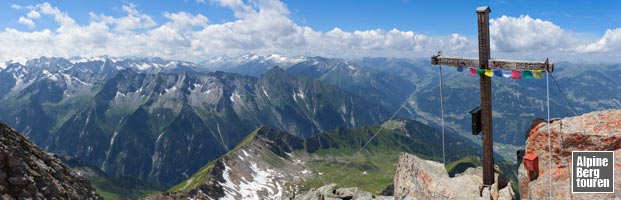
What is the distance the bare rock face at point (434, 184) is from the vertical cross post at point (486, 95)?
0.87 metres

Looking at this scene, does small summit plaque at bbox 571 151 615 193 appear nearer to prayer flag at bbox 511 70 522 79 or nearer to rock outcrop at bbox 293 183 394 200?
prayer flag at bbox 511 70 522 79

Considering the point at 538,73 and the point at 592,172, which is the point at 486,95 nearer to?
the point at 538,73

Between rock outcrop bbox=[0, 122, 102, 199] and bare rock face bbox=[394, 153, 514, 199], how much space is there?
1141 inches

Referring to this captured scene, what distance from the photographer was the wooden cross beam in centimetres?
1827

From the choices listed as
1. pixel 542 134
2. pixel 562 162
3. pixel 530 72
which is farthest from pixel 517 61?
pixel 562 162

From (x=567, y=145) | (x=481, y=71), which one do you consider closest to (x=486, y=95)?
(x=481, y=71)

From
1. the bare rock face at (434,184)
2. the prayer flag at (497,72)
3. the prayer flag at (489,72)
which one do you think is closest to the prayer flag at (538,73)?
the prayer flag at (497,72)

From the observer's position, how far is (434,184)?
75.0 ft

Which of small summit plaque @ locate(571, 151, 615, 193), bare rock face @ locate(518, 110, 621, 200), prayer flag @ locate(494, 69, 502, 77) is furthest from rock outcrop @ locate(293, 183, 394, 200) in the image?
prayer flag @ locate(494, 69, 502, 77)

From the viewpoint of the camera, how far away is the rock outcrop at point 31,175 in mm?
31872

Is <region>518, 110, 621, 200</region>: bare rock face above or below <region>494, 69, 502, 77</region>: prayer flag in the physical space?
below

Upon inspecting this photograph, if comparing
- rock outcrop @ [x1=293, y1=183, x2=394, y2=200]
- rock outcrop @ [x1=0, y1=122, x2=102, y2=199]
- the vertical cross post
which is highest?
the vertical cross post

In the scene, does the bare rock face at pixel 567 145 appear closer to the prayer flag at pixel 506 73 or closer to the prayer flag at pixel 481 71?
the prayer flag at pixel 506 73

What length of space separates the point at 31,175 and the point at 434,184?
111ft
